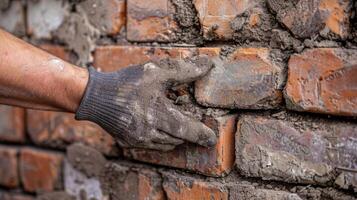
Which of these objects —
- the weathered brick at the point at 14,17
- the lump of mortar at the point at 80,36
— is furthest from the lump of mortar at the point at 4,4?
the lump of mortar at the point at 80,36

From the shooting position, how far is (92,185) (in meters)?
1.64

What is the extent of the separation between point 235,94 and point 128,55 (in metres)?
0.37

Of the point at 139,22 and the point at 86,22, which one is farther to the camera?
the point at 86,22

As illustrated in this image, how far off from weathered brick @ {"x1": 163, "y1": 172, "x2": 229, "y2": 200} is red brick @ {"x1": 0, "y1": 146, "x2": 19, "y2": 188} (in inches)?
27.7

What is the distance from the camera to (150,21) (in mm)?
1433

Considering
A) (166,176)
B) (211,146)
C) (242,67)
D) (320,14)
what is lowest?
(166,176)

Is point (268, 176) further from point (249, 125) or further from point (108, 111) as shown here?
point (108, 111)

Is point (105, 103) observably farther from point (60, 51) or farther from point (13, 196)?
point (13, 196)

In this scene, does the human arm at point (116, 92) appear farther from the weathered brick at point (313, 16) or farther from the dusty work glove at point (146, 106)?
the weathered brick at point (313, 16)

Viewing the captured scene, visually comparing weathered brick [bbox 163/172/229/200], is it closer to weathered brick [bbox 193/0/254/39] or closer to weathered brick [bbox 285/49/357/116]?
weathered brick [bbox 285/49/357/116]

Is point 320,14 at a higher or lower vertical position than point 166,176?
higher

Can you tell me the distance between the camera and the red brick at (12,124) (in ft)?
5.88

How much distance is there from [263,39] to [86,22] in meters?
0.62

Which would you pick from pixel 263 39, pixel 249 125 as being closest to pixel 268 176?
pixel 249 125
